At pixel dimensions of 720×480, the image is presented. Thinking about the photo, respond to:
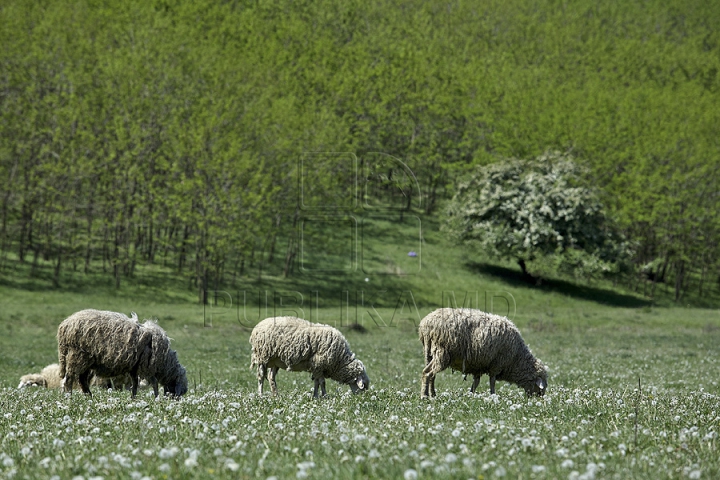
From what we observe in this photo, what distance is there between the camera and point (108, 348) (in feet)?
45.8

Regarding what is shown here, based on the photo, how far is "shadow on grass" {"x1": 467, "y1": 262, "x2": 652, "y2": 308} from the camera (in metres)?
55.3

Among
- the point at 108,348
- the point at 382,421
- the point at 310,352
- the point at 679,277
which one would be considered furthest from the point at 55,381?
the point at 679,277

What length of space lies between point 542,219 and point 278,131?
2058 centimetres

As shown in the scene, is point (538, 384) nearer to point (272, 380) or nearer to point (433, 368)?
point (433, 368)

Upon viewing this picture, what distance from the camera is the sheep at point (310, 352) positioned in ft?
48.8

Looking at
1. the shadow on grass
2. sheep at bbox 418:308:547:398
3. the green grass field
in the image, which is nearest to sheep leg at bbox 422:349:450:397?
sheep at bbox 418:308:547:398

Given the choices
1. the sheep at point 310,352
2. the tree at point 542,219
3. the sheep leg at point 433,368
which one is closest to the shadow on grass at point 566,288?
the tree at point 542,219

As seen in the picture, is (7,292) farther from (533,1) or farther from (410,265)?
(533,1)

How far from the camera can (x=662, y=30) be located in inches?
5251

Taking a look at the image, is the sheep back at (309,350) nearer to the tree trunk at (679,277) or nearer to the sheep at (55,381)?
the sheep at (55,381)

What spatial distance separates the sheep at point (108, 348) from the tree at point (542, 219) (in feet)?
141

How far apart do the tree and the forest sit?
18.2 ft

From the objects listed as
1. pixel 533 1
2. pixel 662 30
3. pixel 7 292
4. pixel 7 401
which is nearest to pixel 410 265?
pixel 7 292

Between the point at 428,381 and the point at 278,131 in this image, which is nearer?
the point at 428,381
